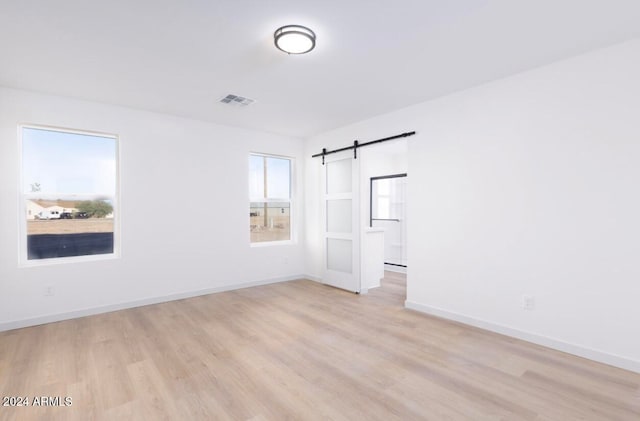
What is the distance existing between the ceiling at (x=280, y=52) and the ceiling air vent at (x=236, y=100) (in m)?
0.11

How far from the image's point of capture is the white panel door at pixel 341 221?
15.9 feet

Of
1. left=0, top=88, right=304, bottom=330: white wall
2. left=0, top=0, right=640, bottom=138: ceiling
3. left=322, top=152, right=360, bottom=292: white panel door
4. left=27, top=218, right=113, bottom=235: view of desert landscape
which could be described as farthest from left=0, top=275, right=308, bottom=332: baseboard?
left=0, top=0, right=640, bottom=138: ceiling

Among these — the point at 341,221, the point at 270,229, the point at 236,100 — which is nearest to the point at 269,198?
the point at 270,229

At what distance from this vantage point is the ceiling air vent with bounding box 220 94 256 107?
3.69 m

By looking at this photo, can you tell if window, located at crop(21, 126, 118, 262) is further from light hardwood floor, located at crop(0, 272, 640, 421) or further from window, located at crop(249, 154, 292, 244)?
window, located at crop(249, 154, 292, 244)

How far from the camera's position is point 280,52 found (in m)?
2.64

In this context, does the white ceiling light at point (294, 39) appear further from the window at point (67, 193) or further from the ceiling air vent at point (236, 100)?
the window at point (67, 193)

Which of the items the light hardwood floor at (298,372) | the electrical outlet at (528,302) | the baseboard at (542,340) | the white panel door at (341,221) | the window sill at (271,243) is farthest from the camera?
the window sill at (271,243)

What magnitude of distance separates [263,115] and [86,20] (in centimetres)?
238

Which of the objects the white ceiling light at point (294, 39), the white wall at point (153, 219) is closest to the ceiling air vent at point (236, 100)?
the white wall at point (153, 219)

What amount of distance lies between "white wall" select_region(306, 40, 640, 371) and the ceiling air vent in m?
2.13

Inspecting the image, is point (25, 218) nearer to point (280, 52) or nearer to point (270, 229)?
point (270, 229)

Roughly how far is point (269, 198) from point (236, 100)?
82.5 inches

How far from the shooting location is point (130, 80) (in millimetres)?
3176
